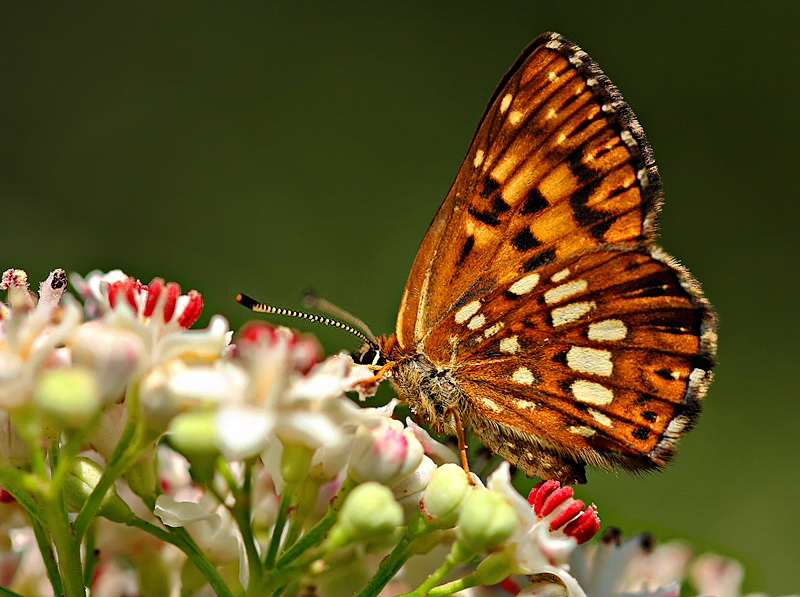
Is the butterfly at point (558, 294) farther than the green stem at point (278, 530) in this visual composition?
Yes

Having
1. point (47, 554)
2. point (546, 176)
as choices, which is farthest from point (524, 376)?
point (47, 554)

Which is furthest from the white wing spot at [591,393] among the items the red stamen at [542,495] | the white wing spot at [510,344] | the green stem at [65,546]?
the green stem at [65,546]

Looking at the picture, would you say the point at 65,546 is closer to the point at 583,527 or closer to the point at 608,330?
the point at 583,527

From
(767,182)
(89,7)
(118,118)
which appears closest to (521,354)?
(767,182)

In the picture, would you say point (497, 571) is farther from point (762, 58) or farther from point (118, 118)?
point (762, 58)

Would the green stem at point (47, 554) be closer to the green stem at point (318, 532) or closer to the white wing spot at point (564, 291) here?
the green stem at point (318, 532)
